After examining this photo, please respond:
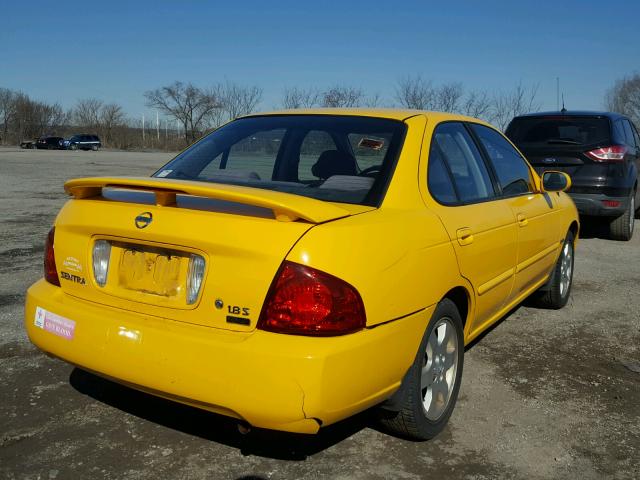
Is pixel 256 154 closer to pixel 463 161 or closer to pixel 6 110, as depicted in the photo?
pixel 463 161

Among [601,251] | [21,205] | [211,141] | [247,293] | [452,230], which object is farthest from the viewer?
[21,205]

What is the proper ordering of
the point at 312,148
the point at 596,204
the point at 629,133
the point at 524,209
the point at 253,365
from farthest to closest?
the point at 629,133 < the point at 596,204 < the point at 524,209 < the point at 312,148 < the point at 253,365

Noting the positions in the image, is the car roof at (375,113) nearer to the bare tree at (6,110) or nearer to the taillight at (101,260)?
the taillight at (101,260)

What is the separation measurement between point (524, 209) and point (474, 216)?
96 centimetres

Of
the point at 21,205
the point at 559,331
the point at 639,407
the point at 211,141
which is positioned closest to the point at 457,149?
the point at 211,141

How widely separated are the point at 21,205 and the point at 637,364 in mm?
10934

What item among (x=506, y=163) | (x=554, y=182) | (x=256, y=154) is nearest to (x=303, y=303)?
(x=256, y=154)

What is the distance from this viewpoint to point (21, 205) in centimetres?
1209

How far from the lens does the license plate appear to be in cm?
260

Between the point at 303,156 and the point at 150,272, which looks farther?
the point at 303,156

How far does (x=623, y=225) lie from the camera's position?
29.8ft

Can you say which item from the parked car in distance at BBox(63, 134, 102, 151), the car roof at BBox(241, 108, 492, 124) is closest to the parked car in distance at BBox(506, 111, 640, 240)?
the car roof at BBox(241, 108, 492, 124)

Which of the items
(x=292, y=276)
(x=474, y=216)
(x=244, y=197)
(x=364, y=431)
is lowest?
(x=364, y=431)

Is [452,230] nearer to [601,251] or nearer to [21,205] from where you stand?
[601,251]
